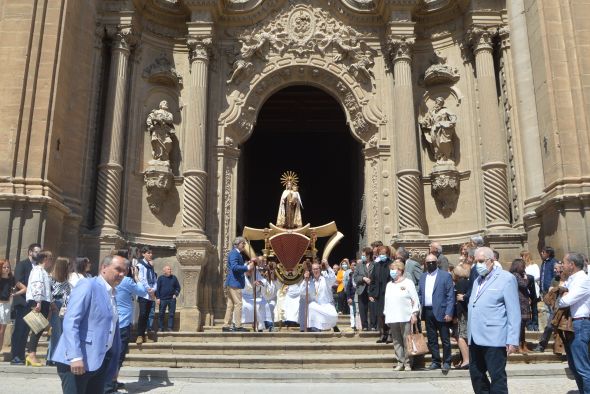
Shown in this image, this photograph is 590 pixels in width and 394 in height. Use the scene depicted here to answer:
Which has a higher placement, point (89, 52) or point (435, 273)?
point (89, 52)

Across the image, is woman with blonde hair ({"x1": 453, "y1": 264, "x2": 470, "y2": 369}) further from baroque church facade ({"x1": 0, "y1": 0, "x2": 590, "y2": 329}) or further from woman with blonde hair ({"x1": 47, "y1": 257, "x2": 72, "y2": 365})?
woman with blonde hair ({"x1": 47, "y1": 257, "x2": 72, "y2": 365})

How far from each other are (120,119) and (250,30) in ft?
17.4

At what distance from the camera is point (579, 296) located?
6406mm

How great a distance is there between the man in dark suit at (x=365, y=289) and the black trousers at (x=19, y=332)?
20.7 ft

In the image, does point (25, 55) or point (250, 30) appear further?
point (250, 30)

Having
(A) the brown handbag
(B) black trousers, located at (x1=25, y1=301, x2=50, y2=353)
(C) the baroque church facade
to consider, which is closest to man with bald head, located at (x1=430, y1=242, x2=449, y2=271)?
(A) the brown handbag

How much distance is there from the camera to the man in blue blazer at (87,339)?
4.53 meters

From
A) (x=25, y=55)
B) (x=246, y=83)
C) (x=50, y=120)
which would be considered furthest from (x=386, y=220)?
(x=25, y=55)

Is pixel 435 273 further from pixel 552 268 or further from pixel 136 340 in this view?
pixel 136 340

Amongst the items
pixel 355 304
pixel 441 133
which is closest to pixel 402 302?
pixel 355 304

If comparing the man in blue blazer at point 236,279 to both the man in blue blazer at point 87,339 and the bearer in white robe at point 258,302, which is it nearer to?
the bearer in white robe at point 258,302

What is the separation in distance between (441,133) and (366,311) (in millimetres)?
7051

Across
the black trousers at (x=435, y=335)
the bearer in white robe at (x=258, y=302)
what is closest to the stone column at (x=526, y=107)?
the black trousers at (x=435, y=335)

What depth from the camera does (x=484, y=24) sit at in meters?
16.4
